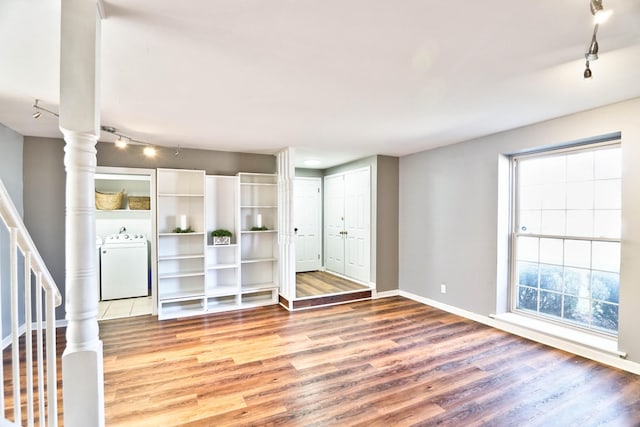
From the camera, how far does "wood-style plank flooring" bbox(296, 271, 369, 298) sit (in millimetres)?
5242

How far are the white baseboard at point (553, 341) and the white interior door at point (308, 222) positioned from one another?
10.1 feet

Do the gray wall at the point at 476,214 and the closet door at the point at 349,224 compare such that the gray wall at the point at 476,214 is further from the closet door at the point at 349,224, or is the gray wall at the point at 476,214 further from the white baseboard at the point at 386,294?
the closet door at the point at 349,224

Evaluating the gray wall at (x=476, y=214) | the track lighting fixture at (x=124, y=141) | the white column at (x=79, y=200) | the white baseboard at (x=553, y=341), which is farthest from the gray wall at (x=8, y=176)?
the white baseboard at (x=553, y=341)

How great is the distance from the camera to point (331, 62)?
2109 millimetres

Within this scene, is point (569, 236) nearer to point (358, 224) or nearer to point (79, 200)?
point (358, 224)

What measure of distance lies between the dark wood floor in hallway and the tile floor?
1.48 feet

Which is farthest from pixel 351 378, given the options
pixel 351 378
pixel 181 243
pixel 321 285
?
pixel 181 243

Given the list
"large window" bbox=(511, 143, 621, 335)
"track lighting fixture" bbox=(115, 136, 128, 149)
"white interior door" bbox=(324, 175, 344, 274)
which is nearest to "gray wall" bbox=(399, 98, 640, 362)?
"large window" bbox=(511, 143, 621, 335)

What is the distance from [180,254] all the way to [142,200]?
1.67 m

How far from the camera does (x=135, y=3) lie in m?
1.50

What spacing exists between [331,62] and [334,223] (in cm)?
480

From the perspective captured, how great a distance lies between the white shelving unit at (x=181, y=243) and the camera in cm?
456

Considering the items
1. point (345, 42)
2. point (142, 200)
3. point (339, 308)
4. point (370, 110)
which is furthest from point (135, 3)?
point (142, 200)

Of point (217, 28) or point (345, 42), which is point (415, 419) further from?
point (217, 28)
